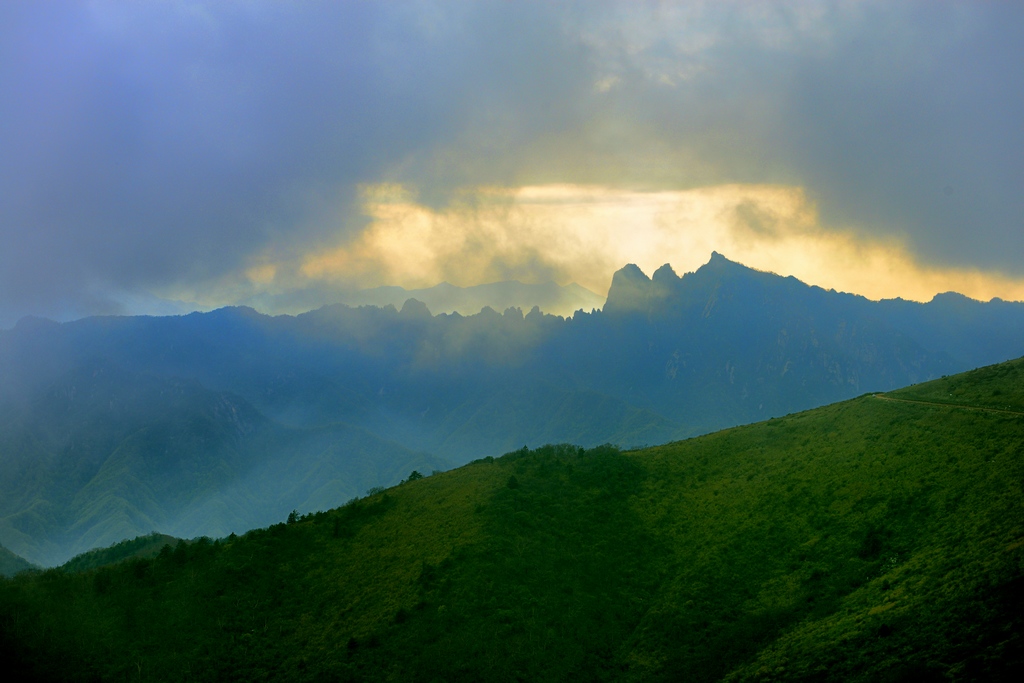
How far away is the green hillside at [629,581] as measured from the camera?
48406 millimetres

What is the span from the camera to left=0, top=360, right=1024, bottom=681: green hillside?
159 feet

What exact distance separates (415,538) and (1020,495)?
188 ft

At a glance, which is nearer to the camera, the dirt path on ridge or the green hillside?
the green hillside

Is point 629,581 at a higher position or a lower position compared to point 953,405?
lower

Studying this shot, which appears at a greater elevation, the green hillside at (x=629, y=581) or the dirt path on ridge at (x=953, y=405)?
the dirt path on ridge at (x=953, y=405)

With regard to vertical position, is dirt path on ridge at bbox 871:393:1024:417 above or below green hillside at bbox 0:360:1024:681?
above

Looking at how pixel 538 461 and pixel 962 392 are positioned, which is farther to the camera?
pixel 538 461

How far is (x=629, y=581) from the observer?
67.1 meters

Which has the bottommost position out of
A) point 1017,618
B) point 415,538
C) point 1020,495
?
point 1017,618

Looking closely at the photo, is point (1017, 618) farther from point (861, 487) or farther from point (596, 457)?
point (596, 457)

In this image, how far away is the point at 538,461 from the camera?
93938 mm

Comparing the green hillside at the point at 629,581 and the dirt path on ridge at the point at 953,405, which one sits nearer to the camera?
the green hillside at the point at 629,581

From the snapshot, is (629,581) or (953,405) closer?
(629,581)

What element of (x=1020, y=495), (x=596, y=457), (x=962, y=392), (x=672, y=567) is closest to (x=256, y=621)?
(x=672, y=567)
